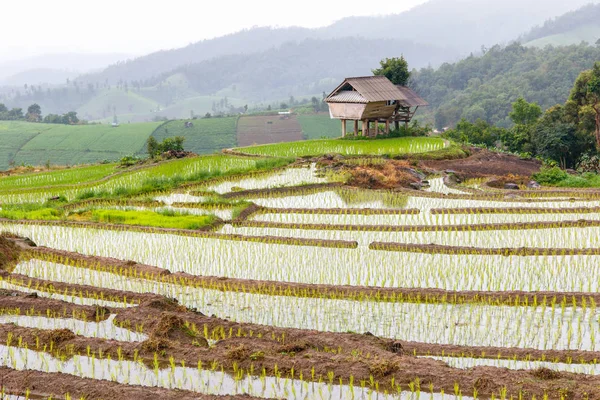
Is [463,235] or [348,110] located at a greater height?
[348,110]

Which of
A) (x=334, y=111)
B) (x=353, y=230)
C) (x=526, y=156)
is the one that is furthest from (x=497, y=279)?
(x=334, y=111)

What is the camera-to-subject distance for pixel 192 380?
5914mm

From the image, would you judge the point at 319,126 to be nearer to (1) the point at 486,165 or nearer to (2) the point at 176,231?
(1) the point at 486,165

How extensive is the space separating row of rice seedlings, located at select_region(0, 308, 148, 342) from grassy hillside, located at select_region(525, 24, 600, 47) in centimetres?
13795

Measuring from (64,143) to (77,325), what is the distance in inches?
1948

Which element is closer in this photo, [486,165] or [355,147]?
[486,165]

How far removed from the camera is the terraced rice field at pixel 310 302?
5.77m

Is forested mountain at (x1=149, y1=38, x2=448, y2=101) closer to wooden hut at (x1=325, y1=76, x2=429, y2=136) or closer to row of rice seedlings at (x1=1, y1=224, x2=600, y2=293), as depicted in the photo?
wooden hut at (x1=325, y1=76, x2=429, y2=136)

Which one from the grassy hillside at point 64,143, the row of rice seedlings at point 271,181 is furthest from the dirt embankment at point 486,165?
the grassy hillside at point 64,143

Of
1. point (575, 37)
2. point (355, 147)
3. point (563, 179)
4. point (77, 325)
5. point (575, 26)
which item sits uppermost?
point (575, 26)

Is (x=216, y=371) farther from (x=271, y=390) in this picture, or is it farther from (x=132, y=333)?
(x=132, y=333)

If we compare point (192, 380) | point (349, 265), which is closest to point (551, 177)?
point (349, 265)

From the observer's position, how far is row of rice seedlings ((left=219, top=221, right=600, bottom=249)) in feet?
37.4

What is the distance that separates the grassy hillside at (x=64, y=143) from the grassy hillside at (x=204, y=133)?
1.92 metres
